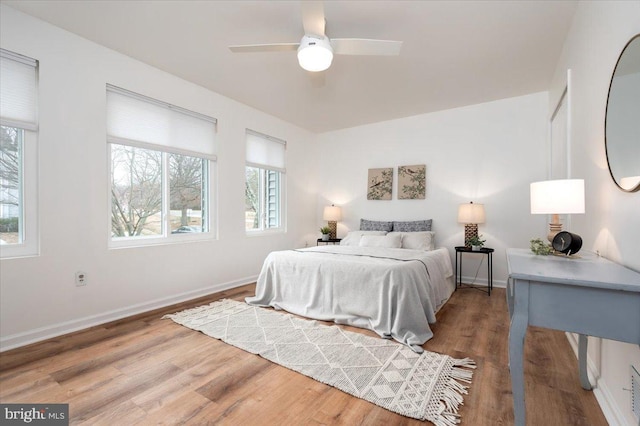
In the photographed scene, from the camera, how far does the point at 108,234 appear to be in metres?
2.87

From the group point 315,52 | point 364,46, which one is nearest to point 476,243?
point 364,46

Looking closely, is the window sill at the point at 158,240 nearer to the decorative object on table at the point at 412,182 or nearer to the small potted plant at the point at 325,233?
the small potted plant at the point at 325,233

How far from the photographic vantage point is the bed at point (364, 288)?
2.47 meters

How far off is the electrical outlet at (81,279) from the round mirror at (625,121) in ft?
12.6

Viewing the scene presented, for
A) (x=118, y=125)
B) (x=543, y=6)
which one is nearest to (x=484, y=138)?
(x=543, y=6)

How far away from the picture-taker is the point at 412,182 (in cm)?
475

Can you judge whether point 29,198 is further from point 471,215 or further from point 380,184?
point 471,215

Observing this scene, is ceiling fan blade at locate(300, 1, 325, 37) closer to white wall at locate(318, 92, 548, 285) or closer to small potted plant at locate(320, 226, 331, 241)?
white wall at locate(318, 92, 548, 285)

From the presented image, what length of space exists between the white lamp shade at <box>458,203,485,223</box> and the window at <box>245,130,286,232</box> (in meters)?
2.82

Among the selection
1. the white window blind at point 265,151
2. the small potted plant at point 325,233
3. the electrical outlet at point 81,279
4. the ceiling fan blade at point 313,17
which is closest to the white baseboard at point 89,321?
the electrical outlet at point 81,279

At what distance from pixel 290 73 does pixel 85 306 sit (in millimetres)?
3105

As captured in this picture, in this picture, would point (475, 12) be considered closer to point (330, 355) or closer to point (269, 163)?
point (330, 355)

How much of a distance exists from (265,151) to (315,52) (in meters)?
2.75

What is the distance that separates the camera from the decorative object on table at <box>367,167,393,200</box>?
16.3 ft
